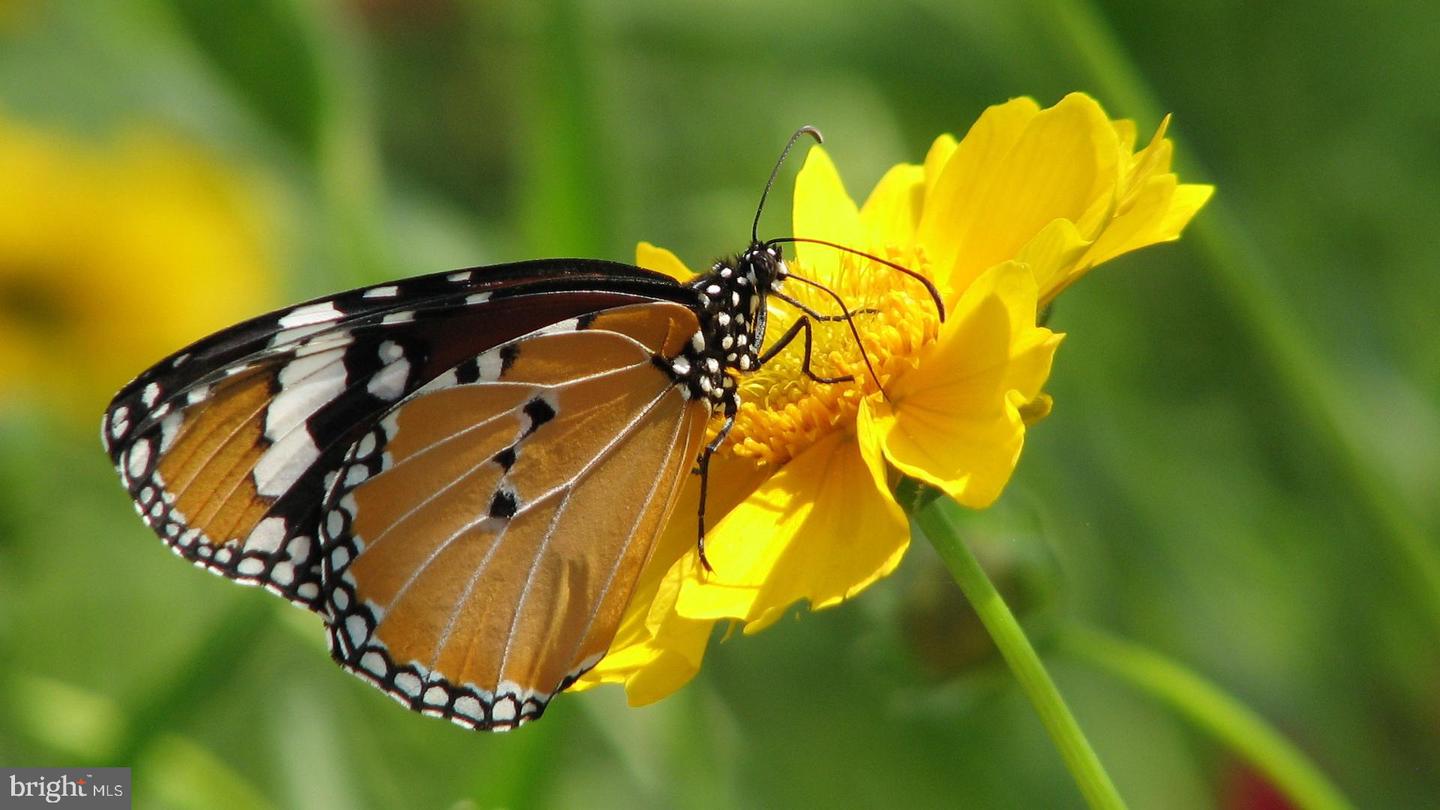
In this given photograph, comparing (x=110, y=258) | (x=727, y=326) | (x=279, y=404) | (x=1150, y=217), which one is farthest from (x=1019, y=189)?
(x=110, y=258)

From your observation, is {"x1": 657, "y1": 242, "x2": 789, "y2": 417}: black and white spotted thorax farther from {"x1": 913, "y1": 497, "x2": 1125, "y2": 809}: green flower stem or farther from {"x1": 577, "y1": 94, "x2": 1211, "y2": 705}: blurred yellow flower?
{"x1": 913, "y1": 497, "x2": 1125, "y2": 809}: green flower stem

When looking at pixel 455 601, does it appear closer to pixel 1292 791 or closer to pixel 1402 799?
pixel 1292 791

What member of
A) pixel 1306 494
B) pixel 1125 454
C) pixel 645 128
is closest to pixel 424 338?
pixel 1125 454

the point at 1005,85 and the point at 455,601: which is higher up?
the point at 1005,85

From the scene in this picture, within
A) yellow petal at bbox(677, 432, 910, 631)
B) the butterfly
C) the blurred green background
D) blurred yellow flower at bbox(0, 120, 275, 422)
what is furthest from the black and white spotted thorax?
blurred yellow flower at bbox(0, 120, 275, 422)

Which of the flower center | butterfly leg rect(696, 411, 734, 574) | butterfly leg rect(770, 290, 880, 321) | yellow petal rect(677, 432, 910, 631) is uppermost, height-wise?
butterfly leg rect(770, 290, 880, 321)

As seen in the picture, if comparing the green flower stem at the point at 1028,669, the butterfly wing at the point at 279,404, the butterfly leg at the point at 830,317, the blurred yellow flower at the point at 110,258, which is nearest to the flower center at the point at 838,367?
the butterfly leg at the point at 830,317

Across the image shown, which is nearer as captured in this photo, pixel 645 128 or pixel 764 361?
pixel 764 361
